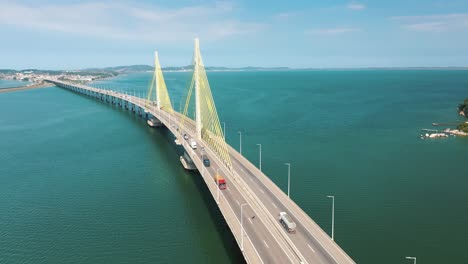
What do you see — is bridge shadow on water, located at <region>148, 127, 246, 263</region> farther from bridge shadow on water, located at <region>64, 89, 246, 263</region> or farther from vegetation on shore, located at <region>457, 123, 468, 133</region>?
vegetation on shore, located at <region>457, 123, 468, 133</region>

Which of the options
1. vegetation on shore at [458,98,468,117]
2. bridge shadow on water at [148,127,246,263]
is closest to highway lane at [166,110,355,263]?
bridge shadow on water at [148,127,246,263]

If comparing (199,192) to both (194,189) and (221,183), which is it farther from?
(221,183)

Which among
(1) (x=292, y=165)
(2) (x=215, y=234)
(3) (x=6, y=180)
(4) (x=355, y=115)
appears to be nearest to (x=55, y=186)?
(3) (x=6, y=180)

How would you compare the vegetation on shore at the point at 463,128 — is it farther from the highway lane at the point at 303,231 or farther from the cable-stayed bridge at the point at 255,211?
the highway lane at the point at 303,231

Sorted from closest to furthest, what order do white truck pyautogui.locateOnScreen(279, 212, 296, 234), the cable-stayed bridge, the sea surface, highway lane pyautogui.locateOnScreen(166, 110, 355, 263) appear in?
highway lane pyautogui.locateOnScreen(166, 110, 355, 263) < the cable-stayed bridge < white truck pyautogui.locateOnScreen(279, 212, 296, 234) < the sea surface

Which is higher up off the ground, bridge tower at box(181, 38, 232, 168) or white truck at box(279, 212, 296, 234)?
bridge tower at box(181, 38, 232, 168)

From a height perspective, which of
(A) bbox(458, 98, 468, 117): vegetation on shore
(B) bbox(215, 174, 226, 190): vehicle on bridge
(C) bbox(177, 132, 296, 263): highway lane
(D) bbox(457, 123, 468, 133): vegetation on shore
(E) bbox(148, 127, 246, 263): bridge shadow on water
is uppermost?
(A) bbox(458, 98, 468, 117): vegetation on shore

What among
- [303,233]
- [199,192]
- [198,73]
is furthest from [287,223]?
[198,73]
